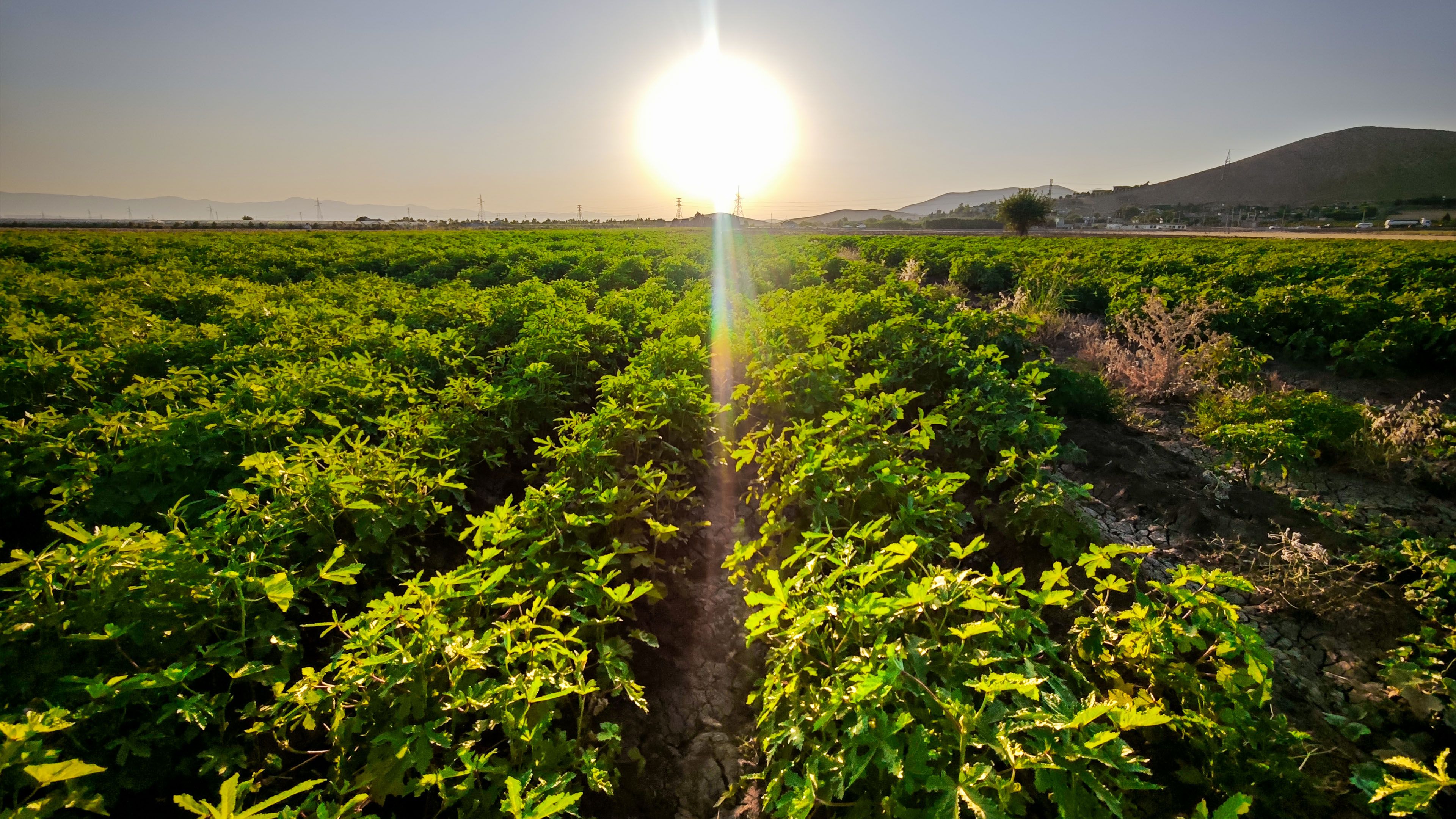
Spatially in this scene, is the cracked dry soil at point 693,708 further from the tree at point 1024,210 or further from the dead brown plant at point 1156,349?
the tree at point 1024,210

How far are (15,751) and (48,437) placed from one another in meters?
3.06

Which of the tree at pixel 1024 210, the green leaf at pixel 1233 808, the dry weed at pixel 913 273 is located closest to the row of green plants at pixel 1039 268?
the dry weed at pixel 913 273

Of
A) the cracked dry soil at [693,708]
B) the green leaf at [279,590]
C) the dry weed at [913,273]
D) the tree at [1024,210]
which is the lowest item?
the cracked dry soil at [693,708]

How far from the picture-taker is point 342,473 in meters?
3.15

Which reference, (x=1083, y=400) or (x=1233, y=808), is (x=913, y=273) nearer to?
(x=1083, y=400)

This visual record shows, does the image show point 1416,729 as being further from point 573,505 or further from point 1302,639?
point 573,505

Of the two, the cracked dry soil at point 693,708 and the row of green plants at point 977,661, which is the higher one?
the row of green plants at point 977,661

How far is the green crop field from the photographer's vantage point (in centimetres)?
194

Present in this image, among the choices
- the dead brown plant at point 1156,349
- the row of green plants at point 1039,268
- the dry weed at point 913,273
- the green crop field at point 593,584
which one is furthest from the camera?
the dry weed at point 913,273

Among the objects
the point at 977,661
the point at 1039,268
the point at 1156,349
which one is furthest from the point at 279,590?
the point at 1039,268

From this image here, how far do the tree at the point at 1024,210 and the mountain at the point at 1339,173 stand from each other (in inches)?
3489

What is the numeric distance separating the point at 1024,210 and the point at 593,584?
5260 cm

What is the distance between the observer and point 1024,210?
4538 cm

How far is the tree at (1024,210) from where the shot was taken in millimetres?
45125
